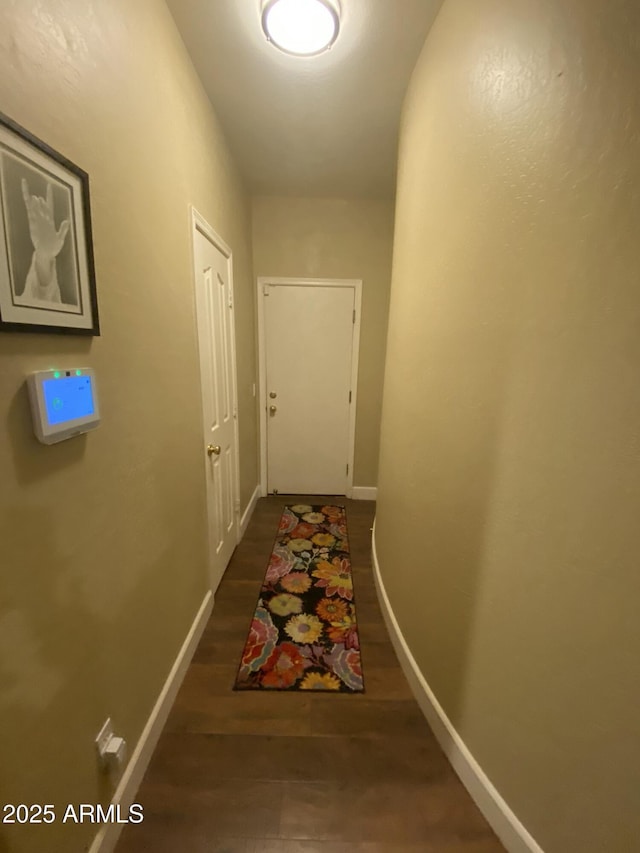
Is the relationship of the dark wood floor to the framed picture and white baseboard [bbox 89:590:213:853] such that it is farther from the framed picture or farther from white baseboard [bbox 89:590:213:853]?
the framed picture

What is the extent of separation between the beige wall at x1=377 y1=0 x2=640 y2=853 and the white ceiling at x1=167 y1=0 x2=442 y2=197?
26 cm

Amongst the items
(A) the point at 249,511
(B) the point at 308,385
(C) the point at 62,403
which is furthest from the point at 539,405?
(A) the point at 249,511

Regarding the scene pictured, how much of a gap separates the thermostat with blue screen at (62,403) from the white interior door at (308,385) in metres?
2.27

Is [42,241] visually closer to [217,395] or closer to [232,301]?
[217,395]

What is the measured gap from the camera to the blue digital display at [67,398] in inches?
27.8

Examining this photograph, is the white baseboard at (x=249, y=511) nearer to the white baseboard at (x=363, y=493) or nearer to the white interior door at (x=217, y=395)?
the white interior door at (x=217, y=395)

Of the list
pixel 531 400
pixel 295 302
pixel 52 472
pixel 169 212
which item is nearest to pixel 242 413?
pixel 295 302

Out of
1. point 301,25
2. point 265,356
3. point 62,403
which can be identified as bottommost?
point 62,403

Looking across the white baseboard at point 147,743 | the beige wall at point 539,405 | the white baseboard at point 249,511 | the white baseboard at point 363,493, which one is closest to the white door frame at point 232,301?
the white baseboard at point 249,511

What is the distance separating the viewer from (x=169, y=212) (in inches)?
50.5

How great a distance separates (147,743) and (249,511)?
5.81 ft

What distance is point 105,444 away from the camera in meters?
0.93

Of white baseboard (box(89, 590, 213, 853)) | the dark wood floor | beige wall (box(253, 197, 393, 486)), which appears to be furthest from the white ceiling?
the dark wood floor

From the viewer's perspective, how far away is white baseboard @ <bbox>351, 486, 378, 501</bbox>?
3.31m
